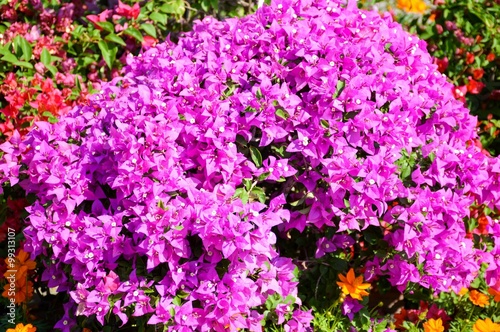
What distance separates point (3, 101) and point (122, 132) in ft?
4.18

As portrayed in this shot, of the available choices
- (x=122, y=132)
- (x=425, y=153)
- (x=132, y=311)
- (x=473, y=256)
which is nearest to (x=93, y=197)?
(x=122, y=132)

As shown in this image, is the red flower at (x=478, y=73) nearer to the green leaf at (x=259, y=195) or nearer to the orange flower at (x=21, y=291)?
the green leaf at (x=259, y=195)

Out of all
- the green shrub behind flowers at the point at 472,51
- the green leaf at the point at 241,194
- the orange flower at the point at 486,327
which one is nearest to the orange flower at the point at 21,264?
the green leaf at the point at 241,194

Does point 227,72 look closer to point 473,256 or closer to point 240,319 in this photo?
point 240,319

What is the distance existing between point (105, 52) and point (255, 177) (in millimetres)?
1240

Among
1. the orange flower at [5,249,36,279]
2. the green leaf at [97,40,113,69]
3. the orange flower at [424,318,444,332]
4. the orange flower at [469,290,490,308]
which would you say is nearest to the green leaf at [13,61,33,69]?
the green leaf at [97,40,113,69]

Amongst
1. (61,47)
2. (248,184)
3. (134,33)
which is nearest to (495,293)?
(248,184)

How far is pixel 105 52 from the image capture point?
3.14 meters

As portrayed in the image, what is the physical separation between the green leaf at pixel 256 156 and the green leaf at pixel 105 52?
1174 millimetres

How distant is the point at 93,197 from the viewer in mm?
2254

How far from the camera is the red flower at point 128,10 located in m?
3.19

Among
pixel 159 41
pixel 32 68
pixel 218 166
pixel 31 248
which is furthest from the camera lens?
pixel 159 41

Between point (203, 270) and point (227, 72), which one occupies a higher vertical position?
point (227, 72)

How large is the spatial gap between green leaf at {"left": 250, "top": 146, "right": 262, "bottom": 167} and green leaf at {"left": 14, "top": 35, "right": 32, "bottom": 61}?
145cm
